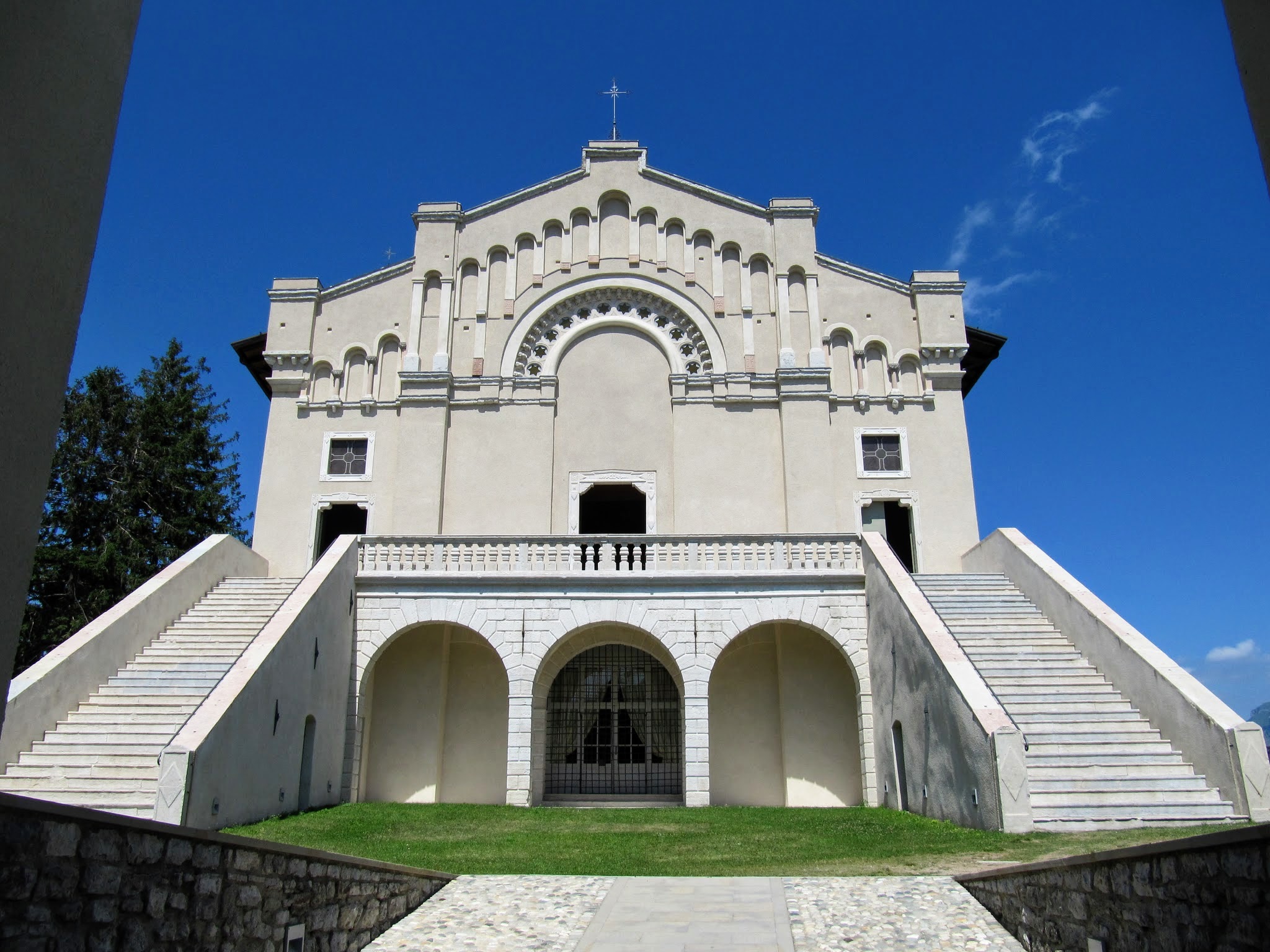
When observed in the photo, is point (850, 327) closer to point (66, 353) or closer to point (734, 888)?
point (734, 888)

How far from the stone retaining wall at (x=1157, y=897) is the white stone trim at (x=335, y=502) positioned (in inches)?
689

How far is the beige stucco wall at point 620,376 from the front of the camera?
22.3m

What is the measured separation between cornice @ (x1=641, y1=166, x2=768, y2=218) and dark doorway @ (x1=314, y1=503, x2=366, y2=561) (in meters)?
10.8

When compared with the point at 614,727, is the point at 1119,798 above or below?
below

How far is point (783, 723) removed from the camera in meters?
19.8

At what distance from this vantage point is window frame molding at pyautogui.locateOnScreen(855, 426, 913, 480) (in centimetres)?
2242

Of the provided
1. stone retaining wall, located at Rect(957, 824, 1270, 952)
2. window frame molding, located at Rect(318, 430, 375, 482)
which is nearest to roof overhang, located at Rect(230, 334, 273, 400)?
window frame molding, located at Rect(318, 430, 375, 482)

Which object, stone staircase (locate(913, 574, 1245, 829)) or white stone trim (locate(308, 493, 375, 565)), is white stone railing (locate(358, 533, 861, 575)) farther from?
white stone trim (locate(308, 493, 375, 565))

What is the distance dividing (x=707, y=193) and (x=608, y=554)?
10.3m

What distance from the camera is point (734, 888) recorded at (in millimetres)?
9336

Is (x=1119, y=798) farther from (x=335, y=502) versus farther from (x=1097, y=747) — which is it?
(x=335, y=502)

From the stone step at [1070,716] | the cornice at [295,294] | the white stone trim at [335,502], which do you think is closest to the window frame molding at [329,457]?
the white stone trim at [335,502]

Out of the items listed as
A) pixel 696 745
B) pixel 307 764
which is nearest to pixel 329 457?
pixel 307 764

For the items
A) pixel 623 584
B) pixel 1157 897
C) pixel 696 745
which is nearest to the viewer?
pixel 1157 897
